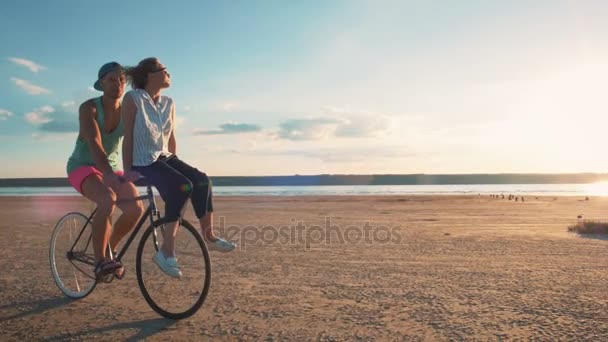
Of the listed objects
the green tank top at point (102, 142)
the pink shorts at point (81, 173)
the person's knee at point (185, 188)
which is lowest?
the person's knee at point (185, 188)

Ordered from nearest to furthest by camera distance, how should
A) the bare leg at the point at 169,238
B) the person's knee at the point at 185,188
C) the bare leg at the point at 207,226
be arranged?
1. the person's knee at the point at 185,188
2. the bare leg at the point at 169,238
3. the bare leg at the point at 207,226

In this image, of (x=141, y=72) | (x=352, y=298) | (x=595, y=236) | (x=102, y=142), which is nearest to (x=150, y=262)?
(x=102, y=142)

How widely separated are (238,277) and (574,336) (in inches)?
149

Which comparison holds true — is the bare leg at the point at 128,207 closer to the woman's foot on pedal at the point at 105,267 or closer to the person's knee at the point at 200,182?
the woman's foot on pedal at the point at 105,267

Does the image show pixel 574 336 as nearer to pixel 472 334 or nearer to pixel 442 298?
pixel 472 334

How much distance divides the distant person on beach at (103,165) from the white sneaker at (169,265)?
0.58 meters

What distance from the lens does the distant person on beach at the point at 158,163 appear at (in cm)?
409

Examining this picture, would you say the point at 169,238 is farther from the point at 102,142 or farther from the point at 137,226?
the point at 102,142

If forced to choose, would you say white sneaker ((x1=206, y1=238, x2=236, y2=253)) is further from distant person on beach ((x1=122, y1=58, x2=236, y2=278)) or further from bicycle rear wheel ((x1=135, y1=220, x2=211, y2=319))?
bicycle rear wheel ((x1=135, y1=220, x2=211, y2=319))

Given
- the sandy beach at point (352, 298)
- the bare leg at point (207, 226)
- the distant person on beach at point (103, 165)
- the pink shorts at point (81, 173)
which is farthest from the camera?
the pink shorts at point (81, 173)

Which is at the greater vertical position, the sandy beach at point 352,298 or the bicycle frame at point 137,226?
the bicycle frame at point 137,226

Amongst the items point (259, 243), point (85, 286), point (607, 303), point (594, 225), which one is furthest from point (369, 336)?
point (594, 225)

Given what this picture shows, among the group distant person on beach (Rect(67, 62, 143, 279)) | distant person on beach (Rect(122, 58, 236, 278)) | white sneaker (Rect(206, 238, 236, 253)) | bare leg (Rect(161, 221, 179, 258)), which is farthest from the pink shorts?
white sneaker (Rect(206, 238, 236, 253))

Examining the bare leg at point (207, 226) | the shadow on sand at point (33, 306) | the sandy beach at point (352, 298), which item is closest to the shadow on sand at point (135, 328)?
the sandy beach at point (352, 298)
